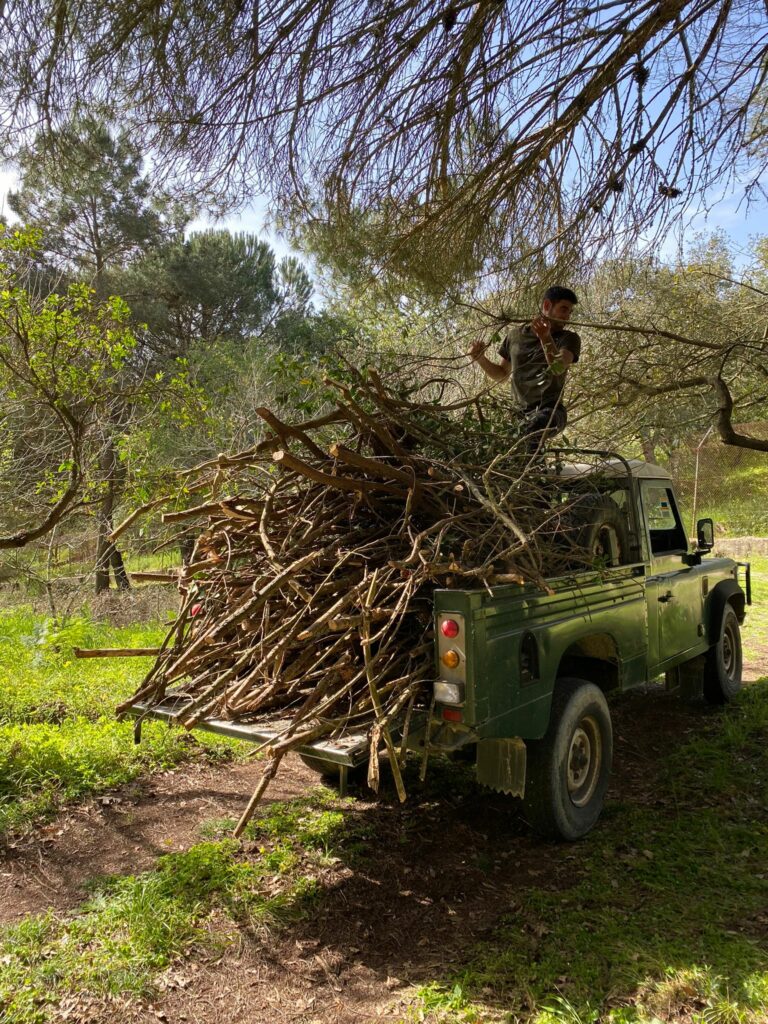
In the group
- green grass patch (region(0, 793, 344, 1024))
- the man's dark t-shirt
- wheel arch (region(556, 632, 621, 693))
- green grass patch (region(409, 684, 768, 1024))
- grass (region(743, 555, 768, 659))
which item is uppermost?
the man's dark t-shirt

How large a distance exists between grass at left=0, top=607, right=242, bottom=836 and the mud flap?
230cm

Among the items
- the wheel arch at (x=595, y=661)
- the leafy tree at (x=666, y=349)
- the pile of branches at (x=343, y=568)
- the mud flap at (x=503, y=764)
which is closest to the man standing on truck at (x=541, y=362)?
the leafy tree at (x=666, y=349)

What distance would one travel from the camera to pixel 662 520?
209 inches

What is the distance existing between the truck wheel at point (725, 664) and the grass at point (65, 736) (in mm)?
3987

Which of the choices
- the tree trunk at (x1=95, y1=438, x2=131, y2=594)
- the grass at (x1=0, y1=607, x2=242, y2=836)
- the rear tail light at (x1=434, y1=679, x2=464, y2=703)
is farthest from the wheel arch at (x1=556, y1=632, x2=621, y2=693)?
the tree trunk at (x1=95, y1=438, x2=131, y2=594)

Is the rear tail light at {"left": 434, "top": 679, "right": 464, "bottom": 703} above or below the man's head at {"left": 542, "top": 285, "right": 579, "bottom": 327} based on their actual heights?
below

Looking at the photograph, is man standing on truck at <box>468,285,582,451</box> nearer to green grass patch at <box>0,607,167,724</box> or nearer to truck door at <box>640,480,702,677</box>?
truck door at <box>640,480,702,677</box>

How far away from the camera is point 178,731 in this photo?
513cm

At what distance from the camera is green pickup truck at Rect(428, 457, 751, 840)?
3.05 metres

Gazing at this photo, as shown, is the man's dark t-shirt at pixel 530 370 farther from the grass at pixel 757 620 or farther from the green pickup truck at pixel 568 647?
the grass at pixel 757 620

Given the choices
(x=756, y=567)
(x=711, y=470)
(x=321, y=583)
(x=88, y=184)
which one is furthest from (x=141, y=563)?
(x=711, y=470)

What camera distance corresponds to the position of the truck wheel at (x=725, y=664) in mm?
5957

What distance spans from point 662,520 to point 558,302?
1.88 m

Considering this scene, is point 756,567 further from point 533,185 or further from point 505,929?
point 505,929
